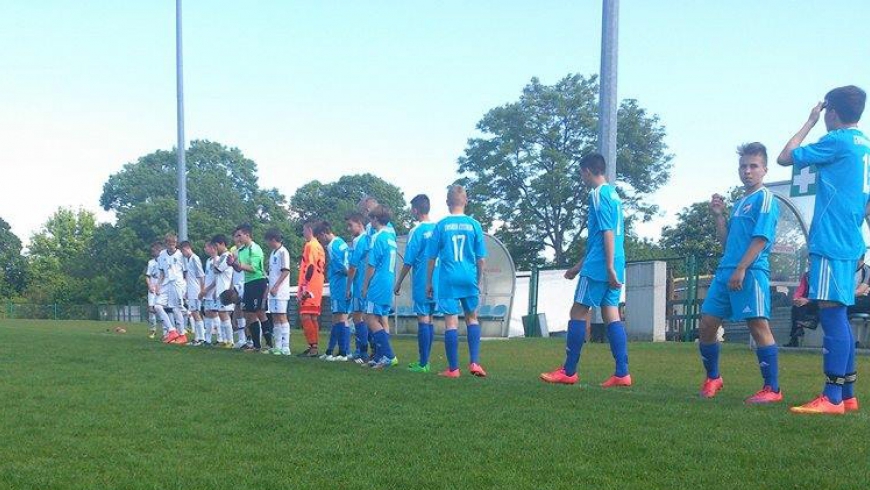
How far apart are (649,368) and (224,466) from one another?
24.1ft

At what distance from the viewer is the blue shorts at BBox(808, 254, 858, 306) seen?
551 cm

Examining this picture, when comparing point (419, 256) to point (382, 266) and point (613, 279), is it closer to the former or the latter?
point (382, 266)

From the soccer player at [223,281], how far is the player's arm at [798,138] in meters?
11.3

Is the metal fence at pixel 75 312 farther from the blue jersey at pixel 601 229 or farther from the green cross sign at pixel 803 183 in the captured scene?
the blue jersey at pixel 601 229

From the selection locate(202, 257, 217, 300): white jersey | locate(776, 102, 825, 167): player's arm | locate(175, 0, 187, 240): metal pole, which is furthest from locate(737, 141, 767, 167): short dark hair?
locate(175, 0, 187, 240): metal pole

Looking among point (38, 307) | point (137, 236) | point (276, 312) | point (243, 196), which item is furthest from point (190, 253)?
point (243, 196)

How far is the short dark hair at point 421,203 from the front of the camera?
31.7 feet

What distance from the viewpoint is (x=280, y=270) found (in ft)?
42.4

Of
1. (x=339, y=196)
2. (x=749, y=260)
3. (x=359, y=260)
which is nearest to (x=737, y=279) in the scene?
(x=749, y=260)

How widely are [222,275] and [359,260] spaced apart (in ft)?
17.9

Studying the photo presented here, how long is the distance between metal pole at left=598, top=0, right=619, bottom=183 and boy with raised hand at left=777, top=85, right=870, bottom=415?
744 cm

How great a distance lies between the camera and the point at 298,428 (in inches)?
208

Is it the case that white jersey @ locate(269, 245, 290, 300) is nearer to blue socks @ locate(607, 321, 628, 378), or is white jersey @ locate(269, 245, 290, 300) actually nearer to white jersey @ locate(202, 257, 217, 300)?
white jersey @ locate(202, 257, 217, 300)

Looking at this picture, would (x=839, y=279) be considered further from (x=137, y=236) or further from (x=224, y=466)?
(x=137, y=236)
